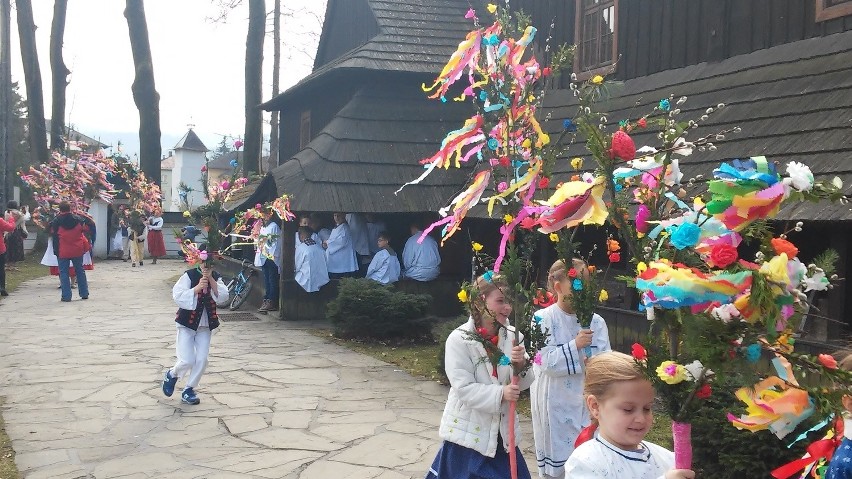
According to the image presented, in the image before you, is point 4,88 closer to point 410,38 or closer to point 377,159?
point 410,38

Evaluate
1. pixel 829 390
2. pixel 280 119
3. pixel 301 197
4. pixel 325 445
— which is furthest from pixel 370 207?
pixel 829 390

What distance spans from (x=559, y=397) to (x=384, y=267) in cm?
979

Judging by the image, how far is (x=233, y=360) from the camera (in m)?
11.1

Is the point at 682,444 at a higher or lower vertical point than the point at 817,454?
higher

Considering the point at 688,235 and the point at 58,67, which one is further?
the point at 58,67

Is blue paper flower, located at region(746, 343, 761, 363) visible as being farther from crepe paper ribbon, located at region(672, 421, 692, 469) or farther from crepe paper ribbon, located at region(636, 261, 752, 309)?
crepe paper ribbon, located at region(672, 421, 692, 469)

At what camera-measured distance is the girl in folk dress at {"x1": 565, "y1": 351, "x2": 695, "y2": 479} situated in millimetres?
2883

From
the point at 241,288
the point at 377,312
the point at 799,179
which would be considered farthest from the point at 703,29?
the point at 241,288

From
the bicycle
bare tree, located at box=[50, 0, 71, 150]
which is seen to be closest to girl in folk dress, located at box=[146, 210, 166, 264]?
bare tree, located at box=[50, 0, 71, 150]

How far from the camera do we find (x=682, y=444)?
257 centimetres

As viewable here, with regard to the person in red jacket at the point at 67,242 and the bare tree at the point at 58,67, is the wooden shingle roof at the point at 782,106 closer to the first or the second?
the person in red jacket at the point at 67,242

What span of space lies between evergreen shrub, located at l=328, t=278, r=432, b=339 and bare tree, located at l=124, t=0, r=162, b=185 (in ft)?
55.7

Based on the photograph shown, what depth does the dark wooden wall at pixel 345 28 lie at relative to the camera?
18.8m

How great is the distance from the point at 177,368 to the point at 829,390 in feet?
23.0
